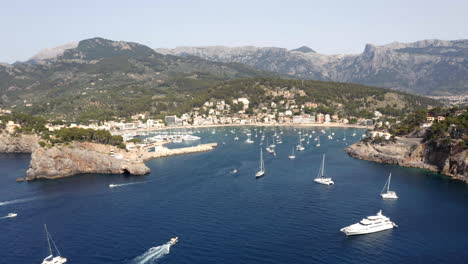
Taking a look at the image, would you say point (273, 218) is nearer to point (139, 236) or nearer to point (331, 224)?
point (331, 224)

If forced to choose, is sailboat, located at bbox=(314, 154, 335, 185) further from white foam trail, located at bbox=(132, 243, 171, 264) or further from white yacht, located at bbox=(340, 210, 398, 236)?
white foam trail, located at bbox=(132, 243, 171, 264)

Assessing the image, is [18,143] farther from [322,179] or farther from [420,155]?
[420,155]

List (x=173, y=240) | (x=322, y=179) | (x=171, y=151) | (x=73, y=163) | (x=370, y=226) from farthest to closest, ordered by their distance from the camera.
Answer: (x=171, y=151), (x=73, y=163), (x=322, y=179), (x=370, y=226), (x=173, y=240)

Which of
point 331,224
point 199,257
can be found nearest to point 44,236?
point 199,257

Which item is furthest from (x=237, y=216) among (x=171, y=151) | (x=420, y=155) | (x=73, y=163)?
(x=171, y=151)

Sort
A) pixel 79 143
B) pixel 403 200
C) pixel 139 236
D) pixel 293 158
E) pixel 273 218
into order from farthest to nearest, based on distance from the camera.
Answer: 1. pixel 293 158
2. pixel 79 143
3. pixel 403 200
4. pixel 273 218
5. pixel 139 236

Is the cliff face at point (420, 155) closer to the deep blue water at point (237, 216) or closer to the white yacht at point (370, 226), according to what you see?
the deep blue water at point (237, 216)


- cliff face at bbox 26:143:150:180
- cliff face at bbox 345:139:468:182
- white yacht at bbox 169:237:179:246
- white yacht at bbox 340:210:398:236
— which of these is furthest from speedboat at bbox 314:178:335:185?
cliff face at bbox 26:143:150:180
